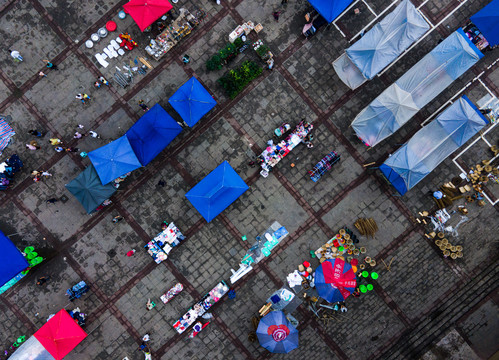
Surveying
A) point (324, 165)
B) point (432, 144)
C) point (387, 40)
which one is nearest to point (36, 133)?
point (324, 165)

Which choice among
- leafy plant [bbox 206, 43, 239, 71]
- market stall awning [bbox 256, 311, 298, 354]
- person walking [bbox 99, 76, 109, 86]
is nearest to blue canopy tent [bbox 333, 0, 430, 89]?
leafy plant [bbox 206, 43, 239, 71]

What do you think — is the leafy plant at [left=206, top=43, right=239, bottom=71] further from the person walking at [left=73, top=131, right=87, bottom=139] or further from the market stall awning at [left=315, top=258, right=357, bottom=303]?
the market stall awning at [left=315, top=258, right=357, bottom=303]

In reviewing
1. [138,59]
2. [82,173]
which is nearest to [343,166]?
[138,59]

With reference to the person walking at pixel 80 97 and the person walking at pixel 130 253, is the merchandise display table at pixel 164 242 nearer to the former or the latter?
the person walking at pixel 130 253

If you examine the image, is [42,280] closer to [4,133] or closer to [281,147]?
[4,133]

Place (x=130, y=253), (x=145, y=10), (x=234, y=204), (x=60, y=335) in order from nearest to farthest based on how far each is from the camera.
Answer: (x=60, y=335) < (x=145, y=10) < (x=130, y=253) < (x=234, y=204)
